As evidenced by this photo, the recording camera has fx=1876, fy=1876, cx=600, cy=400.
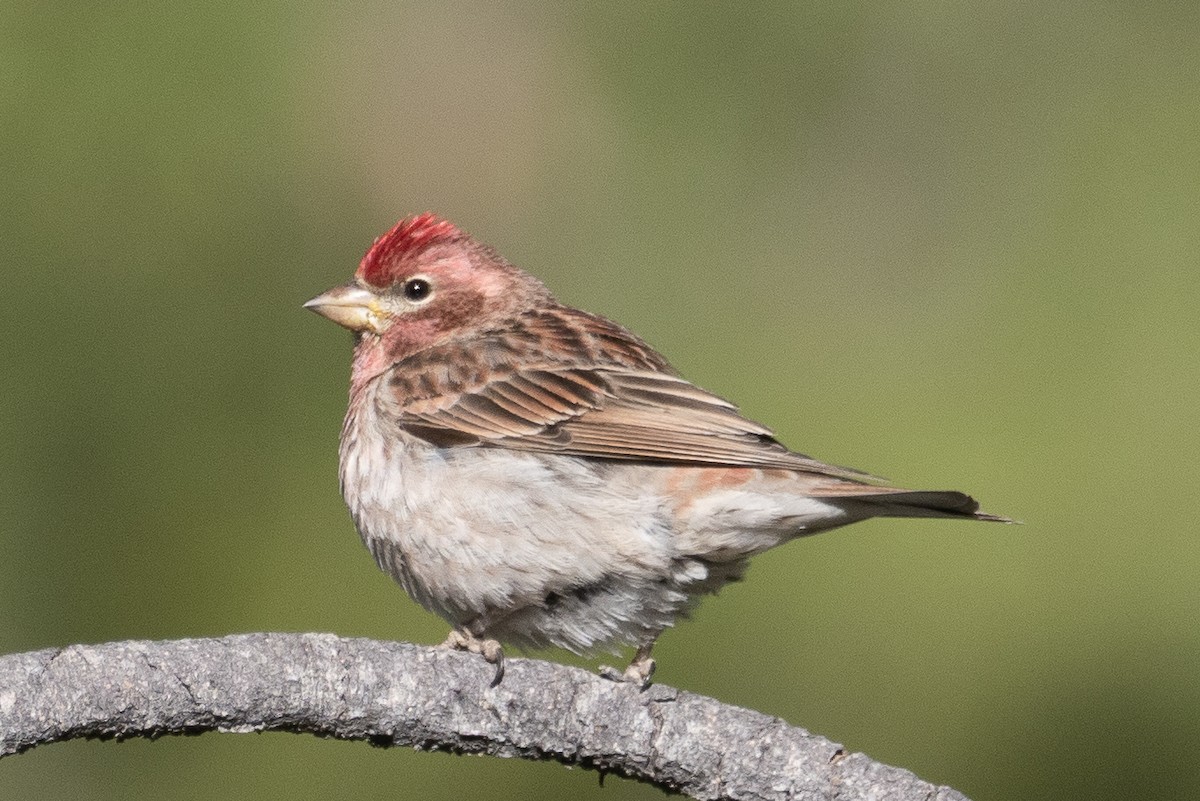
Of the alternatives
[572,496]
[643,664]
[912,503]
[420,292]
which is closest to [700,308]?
[420,292]

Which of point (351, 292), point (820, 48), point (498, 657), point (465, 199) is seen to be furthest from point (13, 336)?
point (820, 48)

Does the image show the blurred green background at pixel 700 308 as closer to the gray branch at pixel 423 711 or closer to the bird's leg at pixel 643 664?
the bird's leg at pixel 643 664

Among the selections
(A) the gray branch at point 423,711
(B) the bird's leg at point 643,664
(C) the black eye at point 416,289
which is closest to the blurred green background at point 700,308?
(B) the bird's leg at point 643,664

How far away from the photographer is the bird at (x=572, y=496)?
4.68 meters

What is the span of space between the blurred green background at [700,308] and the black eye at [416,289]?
429mm

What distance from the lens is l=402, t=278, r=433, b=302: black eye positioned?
5.71 m

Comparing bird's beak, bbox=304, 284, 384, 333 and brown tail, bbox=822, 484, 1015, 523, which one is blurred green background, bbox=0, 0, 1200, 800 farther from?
brown tail, bbox=822, 484, 1015, 523

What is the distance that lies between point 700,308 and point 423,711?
2.76 m

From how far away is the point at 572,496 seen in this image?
4.80 meters

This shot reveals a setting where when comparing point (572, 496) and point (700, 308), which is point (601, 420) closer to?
point (572, 496)

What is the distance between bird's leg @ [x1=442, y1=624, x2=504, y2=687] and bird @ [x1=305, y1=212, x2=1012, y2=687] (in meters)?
0.01

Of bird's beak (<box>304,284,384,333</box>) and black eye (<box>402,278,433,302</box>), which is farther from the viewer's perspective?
black eye (<box>402,278,433,302</box>)

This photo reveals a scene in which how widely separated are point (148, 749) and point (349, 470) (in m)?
0.93

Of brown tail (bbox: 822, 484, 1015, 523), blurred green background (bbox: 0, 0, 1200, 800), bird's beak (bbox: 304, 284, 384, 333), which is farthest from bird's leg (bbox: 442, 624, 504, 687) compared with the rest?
bird's beak (bbox: 304, 284, 384, 333)
